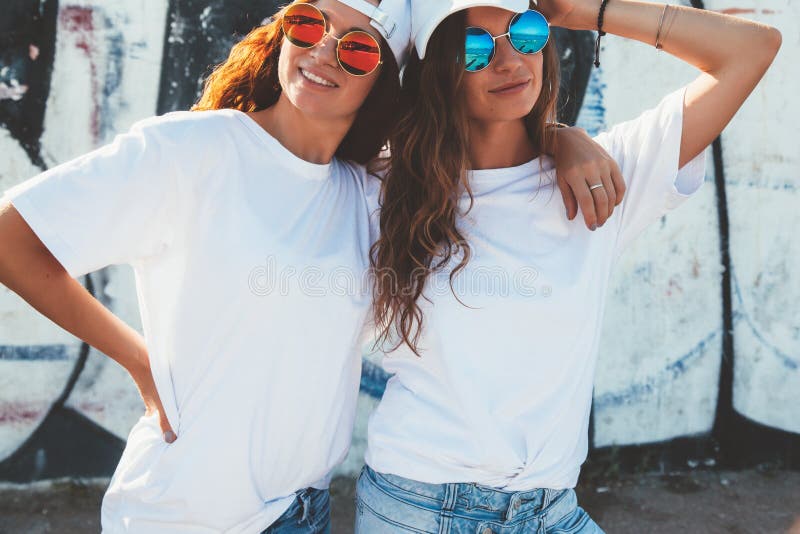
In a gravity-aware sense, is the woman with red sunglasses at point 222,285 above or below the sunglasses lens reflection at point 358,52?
below

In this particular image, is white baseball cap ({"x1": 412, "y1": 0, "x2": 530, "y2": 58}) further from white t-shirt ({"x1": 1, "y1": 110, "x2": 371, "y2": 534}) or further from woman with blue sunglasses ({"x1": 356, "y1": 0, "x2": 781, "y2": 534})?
white t-shirt ({"x1": 1, "y1": 110, "x2": 371, "y2": 534})

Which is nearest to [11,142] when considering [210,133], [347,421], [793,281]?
[210,133]

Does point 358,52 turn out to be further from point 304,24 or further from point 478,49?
point 478,49

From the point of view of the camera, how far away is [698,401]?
384 centimetres

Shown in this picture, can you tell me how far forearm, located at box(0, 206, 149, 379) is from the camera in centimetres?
155

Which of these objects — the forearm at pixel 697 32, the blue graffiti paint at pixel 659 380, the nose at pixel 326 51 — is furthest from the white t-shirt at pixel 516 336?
the blue graffiti paint at pixel 659 380

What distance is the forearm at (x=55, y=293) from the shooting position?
5.08ft

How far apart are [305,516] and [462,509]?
1.22ft

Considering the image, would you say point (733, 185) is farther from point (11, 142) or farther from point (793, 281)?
point (11, 142)

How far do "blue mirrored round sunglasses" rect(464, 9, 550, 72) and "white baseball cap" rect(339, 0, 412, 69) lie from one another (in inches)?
7.2

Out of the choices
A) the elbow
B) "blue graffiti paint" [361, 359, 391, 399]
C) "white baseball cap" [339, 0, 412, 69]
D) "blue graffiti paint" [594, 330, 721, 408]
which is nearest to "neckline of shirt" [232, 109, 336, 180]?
"white baseball cap" [339, 0, 412, 69]

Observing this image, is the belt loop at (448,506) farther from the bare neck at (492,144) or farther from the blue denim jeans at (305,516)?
the bare neck at (492,144)

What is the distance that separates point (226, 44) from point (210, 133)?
6.31 ft

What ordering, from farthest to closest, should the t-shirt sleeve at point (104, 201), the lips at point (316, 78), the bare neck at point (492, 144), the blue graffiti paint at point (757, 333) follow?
the blue graffiti paint at point (757, 333) < the bare neck at point (492, 144) < the lips at point (316, 78) < the t-shirt sleeve at point (104, 201)
